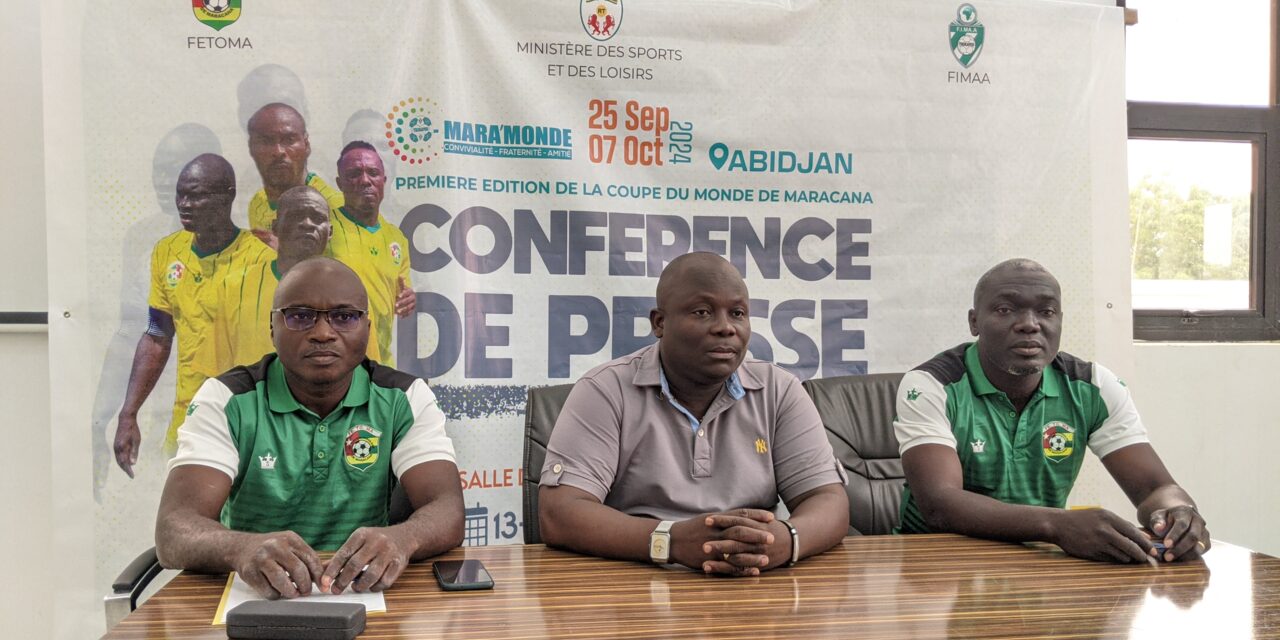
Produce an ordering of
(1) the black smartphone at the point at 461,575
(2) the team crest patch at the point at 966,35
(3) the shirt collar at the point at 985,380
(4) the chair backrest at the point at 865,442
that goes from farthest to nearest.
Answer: (2) the team crest patch at the point at 966,35 < (4) the chair backrest at the point at 865,442 < (3) the shirt collar at the point at 985,380 < (1) the black smartphone at the point at 461,575

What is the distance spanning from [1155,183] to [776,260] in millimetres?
1798

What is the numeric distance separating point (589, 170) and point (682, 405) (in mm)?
1497

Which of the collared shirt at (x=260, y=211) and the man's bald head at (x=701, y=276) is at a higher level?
the collared shirt at (x=260, y=211)

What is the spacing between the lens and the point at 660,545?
1.91 m

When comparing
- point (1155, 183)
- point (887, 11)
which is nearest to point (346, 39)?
point (887, 11)

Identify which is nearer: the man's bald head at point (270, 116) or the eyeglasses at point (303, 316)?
the eyeglasses at point (303, 316)

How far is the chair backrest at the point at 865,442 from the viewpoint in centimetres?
275

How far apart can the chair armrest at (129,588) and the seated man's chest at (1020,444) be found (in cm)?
191

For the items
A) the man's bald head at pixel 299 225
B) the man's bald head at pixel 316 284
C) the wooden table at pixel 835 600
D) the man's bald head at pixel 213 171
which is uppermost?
the man's bald head at pixel 213 171

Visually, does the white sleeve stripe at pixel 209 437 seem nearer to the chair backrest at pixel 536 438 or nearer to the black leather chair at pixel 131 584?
the black leather chair at pixel 131 584

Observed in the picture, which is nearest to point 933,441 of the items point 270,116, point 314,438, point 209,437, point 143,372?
point 314,438

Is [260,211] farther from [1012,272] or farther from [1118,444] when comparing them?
[1118,444]

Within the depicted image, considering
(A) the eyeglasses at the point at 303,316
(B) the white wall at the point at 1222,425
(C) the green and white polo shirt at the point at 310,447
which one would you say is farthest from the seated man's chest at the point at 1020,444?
(B) the white wall at the point at 1222,425

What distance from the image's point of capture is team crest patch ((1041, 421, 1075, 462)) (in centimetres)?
257
